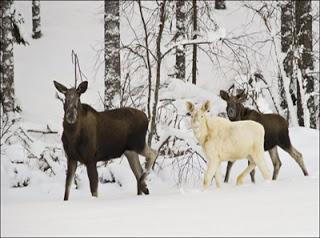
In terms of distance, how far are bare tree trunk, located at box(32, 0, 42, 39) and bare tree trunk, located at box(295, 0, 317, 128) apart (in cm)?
1193

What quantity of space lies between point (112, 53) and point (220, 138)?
6.28 meters

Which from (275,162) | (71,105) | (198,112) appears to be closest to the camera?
(71,105)

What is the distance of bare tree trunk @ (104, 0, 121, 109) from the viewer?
13383 millimetres

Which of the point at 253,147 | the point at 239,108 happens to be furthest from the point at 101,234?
the point at 239,108

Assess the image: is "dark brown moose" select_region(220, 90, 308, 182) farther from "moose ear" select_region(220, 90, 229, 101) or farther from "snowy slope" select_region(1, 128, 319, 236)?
"snowy slope" select_region(1, 128, 319, 236)

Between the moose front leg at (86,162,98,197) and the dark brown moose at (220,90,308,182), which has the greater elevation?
the dark brown moose at (220,90,308,182)

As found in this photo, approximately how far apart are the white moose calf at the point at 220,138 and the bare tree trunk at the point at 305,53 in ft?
22.8

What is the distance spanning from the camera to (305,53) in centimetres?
1458

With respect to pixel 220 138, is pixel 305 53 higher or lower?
higher

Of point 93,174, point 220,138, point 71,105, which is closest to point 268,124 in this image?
point 220,138

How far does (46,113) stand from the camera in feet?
56.1

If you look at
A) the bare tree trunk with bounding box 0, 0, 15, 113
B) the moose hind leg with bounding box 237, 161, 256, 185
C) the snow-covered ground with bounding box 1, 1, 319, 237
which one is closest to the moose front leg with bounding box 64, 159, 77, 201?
the snow-covered ground with bounding box 1, 1, 319, 237

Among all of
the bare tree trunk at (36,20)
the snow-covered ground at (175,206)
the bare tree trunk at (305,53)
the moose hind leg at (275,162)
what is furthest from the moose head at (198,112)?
the bare tree trunk at (36,20)

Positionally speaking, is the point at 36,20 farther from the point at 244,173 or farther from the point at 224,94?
the point at 244,173
